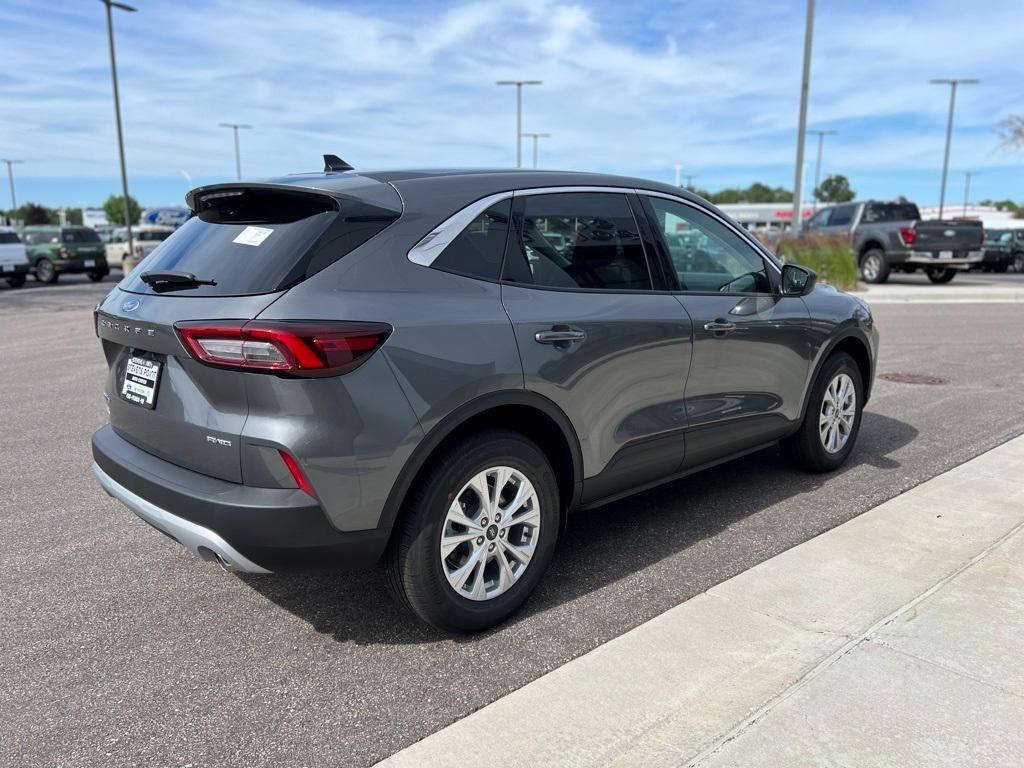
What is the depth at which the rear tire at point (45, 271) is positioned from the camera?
26.0 meters

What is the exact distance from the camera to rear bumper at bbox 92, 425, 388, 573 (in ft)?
8.85

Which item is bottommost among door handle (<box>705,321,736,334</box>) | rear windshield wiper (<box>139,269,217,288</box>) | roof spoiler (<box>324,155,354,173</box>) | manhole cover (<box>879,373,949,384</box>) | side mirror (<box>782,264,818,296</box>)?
manhole cover (<box>879,373,949,384</box>)

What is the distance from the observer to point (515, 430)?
3283mm

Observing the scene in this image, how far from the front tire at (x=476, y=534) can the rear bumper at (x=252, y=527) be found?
16 cm

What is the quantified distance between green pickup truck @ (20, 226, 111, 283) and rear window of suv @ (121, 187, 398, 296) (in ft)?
85.8

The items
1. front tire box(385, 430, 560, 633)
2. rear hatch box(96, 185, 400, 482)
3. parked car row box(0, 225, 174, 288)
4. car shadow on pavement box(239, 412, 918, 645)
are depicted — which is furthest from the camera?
parked car row box(0, 225, 174, 288)

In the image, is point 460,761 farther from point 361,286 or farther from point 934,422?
point 934,422

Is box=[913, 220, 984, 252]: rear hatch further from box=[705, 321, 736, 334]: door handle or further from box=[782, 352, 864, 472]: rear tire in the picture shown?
box=[705, 321, 736, 334]: door handle

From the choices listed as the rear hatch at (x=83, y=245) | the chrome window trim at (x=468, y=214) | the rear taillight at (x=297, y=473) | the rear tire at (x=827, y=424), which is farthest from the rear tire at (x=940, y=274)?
the rear hatch at (x=83, y=245)

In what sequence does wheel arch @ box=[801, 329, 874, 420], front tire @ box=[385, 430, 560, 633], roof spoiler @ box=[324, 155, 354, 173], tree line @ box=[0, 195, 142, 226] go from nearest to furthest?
1. front tire @ box=[385, 430, 560, 633]
2. roof spoiler @ box=[324, 155, 354, 173]
3. wheel arch @ box=[801, 329, 874, 420]
4. tree line @ box=[0, 195, 142, 226]

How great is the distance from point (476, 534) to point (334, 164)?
1.85m

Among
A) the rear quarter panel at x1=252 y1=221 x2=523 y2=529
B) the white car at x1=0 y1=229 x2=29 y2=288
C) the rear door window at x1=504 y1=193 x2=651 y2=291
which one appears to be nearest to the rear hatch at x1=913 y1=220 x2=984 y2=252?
the rear door window at x1=504 y1=193 x2=651 y2=291

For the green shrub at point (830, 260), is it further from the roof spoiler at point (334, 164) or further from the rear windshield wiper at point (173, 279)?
the rear windshield wiper at point (173, 279)

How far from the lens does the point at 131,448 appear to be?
3.25m
